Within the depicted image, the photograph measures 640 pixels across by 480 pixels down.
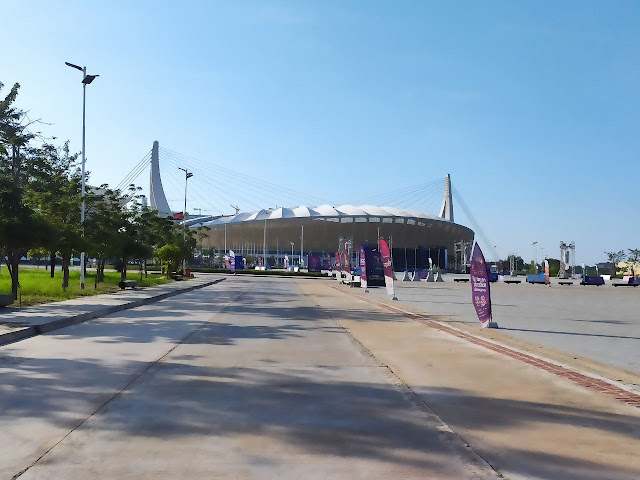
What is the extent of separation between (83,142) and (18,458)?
34.1 m

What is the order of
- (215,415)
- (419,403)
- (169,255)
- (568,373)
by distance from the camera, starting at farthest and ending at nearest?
(169,255) < (568,373) < (419,403) < (215,415)

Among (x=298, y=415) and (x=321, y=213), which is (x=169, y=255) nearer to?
(x=298, y=415)

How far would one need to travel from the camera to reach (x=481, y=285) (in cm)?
1748

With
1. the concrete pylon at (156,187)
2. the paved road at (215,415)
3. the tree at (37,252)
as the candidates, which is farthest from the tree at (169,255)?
the concrete pylon at (156,187)

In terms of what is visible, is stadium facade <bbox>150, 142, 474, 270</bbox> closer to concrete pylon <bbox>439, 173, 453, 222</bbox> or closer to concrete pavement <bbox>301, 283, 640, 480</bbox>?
concrete pylon <bbox>439, 173, 453, 222</bbox>

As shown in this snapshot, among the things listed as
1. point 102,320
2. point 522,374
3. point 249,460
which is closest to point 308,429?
point 249,460

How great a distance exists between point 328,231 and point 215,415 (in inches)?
5840

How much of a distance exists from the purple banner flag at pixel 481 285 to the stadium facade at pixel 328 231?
12915 cm

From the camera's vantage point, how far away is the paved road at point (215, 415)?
5371mm

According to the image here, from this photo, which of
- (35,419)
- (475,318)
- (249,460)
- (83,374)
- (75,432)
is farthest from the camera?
(475,318)

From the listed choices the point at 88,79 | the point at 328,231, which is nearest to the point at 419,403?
the point at 88,79

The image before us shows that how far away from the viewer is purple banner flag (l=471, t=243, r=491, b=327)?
56.6 feet

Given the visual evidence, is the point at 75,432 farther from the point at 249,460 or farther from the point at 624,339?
the point at 624,339

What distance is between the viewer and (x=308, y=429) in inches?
257
